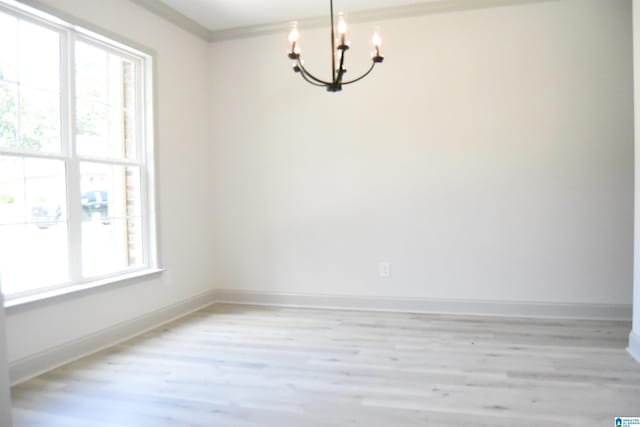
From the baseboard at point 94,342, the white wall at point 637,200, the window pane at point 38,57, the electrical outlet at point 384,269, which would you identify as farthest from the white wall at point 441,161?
the window pane at point 38,57

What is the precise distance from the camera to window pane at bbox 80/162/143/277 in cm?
351

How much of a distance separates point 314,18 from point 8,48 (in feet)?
8.59

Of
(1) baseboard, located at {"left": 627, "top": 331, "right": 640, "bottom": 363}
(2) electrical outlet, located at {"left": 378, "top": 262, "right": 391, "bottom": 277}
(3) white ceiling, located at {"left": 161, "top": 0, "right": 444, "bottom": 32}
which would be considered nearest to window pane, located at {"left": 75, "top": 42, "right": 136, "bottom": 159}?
(3) white ceiling, located at {"left": 161, "top": 0, "right": 444, "bottom": 32}

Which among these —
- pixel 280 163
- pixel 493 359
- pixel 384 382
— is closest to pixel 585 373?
pixel 493 359

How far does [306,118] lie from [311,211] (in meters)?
0.93

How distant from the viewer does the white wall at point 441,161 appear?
3953 millimetres

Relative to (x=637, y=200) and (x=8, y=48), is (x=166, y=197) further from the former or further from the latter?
(x=637, y=200)

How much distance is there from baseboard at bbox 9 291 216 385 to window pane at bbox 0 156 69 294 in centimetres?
45

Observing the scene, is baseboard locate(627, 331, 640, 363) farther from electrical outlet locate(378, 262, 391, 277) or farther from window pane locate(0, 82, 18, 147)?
window pane locate(0, 82, 18, 147)

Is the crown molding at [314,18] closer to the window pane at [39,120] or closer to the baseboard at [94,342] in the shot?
the window pane at [39,120]

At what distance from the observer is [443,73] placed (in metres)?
4.24

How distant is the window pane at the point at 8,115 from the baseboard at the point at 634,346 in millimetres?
4206

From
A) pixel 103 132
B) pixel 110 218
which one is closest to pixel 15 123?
pixel 103 132

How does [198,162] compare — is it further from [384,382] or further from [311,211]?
[384,382]
